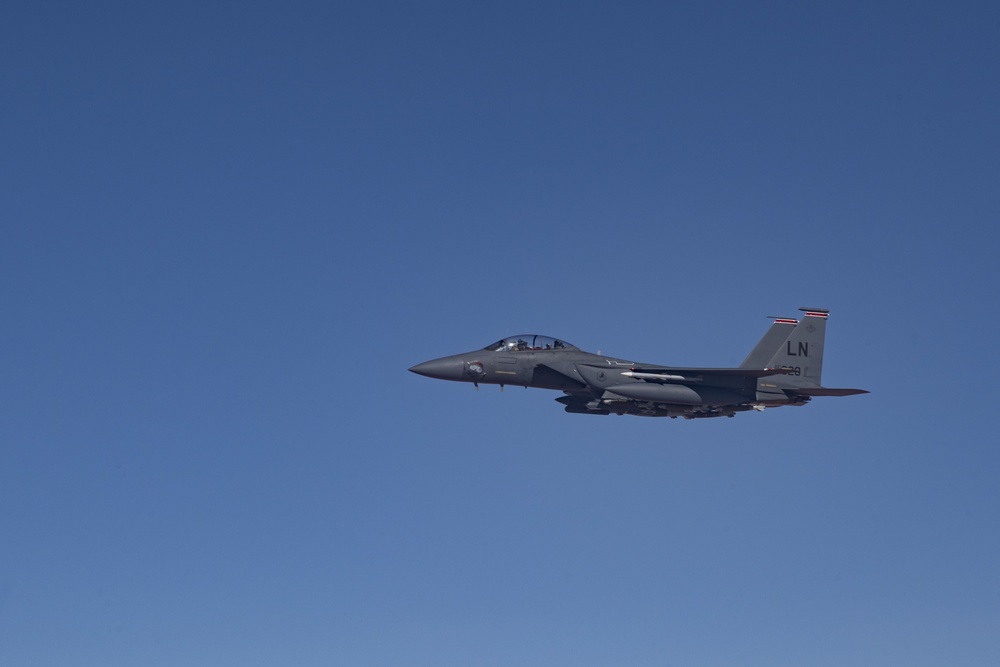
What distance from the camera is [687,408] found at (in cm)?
4806

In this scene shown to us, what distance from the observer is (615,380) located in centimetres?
4709

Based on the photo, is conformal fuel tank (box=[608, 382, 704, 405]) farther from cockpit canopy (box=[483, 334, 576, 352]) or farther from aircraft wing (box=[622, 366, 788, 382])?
cockpit canopy (box=[483, 334, 576, 352])

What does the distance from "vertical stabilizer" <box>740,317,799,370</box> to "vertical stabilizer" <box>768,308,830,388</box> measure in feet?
0.61

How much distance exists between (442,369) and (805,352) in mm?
17263

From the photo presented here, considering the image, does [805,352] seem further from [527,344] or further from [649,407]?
[527,344]

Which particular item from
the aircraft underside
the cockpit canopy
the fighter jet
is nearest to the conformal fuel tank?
the fighter jet

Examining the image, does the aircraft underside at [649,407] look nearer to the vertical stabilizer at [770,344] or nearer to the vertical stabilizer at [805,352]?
the vertical stabilizer at [805,352]

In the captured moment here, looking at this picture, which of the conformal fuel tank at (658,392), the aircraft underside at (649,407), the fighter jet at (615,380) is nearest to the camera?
the conformal fuel tank at (658,392)

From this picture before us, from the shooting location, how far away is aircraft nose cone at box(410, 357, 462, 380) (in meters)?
47.2

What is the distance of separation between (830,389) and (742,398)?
14.2ft

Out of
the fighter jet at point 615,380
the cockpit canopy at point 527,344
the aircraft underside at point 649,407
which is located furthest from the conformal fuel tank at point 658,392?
the cockpit canopy at point 527,344

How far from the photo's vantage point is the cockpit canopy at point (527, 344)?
48062 mm

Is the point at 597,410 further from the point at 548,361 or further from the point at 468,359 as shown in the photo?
the point at 468,359

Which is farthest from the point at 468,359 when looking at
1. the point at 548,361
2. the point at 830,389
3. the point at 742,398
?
the point at 830,389
